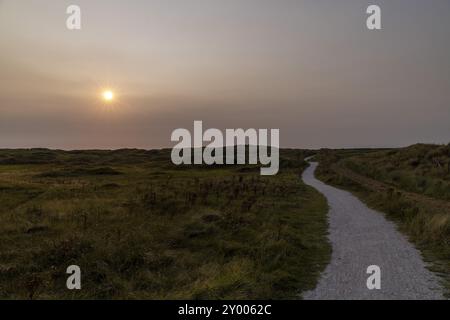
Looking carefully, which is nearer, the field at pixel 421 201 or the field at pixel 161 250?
the field at pixel 161 250

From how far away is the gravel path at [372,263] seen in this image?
8.91 m

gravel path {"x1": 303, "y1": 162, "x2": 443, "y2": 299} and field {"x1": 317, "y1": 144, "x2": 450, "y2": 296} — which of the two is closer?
gravel path {"x1": 303, "y1": 162, "x2": 443, "y2": 299}

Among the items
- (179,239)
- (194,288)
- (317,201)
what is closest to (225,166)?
(317,201)

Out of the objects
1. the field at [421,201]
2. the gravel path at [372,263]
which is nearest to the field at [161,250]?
the gravel path at [372,263]

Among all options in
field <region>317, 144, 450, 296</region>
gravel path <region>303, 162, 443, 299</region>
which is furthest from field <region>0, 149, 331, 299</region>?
field <region>317, 144, 450, 296</region>

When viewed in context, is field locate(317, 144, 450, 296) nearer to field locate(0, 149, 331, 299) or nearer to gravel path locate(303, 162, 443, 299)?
gravel path locate(303, 162, 443, 299)

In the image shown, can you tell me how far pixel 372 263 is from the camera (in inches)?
449

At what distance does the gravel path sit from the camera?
8.91 meters

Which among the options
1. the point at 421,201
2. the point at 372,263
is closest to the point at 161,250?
the point at 372,263

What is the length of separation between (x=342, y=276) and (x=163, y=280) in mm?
4545

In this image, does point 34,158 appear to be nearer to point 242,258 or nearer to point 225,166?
point 225,166

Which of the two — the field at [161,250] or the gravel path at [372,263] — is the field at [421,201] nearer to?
the gravel path at [372,263]

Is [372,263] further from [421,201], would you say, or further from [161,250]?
[421,201]

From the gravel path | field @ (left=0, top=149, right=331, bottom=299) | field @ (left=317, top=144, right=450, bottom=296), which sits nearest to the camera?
the gravel path
